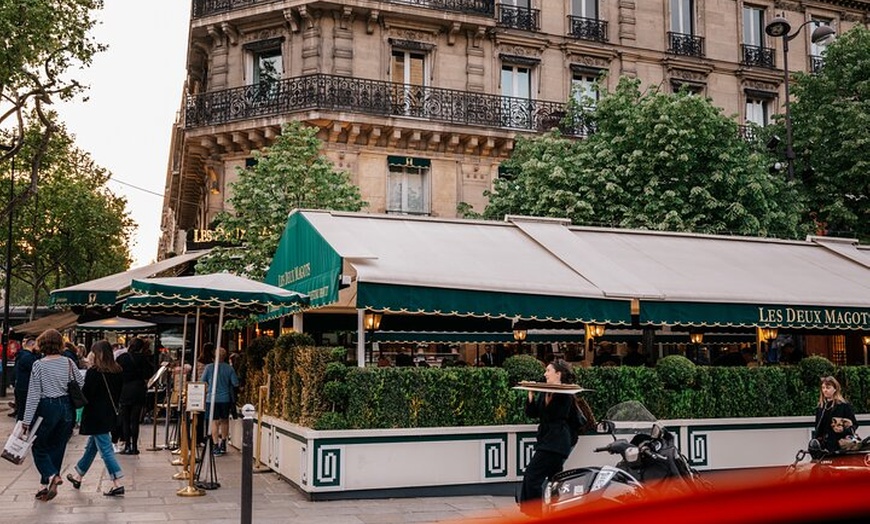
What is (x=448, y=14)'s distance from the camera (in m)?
26.1

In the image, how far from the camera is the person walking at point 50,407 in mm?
9953

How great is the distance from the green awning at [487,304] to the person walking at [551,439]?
2.81 meters

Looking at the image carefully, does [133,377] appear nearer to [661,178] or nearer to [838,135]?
[661,178]

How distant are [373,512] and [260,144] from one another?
692 inches

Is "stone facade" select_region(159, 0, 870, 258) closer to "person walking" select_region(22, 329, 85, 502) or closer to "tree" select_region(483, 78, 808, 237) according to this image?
"tree" select_region(483, 78, 808, 237)

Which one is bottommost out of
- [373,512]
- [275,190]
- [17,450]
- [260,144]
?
[373,512]

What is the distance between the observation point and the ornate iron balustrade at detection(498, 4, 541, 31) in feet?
89.8

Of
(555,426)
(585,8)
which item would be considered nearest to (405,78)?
(585,8)

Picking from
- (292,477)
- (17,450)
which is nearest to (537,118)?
(292,477)

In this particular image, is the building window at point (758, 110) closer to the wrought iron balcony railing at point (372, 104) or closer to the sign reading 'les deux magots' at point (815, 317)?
the wrought iron balcony railing at point (372, 104)

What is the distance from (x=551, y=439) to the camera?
855cm

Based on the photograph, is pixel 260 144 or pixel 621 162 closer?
pixel 621 162

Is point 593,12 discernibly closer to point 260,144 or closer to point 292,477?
point 260,144

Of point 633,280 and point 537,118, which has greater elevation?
point 537,118
